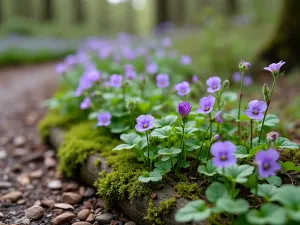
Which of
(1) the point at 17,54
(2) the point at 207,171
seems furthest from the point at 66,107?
(1) the point at 17,54

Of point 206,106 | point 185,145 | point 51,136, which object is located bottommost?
point 51,136

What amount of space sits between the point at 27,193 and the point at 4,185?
24 centimetres

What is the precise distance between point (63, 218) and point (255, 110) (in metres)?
1.27

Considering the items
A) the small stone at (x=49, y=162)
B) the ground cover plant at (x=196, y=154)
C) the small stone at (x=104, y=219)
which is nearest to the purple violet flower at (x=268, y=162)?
the ground cover plant at (x=196, y=154)

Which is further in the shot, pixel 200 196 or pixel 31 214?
pixel 31 214

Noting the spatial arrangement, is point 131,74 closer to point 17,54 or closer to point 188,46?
point 188,46

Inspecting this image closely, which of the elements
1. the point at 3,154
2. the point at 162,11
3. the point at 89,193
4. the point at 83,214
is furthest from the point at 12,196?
the point at 162,11

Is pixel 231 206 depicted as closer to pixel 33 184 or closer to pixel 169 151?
pixel 169 151

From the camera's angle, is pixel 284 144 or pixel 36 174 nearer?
pixel 284 144

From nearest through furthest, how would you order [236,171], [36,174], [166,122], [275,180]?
[236,171] → [275,180] → [166,122] → [36,174]

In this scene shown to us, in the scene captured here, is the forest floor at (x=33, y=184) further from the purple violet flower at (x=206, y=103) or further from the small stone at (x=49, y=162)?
the purple violet flower at (x=206, y=103)

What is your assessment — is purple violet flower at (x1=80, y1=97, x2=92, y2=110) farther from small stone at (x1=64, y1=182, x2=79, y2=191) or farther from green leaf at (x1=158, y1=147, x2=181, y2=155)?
green leaf at (x1=158, y1=147, x2=181, y2=155)

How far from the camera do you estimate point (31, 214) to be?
2.07 meters

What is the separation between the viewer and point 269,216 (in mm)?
1277
